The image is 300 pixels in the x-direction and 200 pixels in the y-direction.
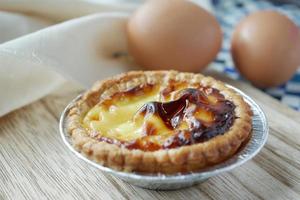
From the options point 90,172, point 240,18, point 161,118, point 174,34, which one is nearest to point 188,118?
point 161,118

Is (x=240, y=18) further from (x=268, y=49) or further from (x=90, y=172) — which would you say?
(x=90, y=172)

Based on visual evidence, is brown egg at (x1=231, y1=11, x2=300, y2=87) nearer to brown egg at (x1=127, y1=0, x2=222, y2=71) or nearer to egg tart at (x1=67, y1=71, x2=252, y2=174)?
brown egg at (x1=127, y1=0, x2=222, y2=71)

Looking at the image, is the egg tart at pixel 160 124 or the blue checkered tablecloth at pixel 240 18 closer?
the egg tart at pixel 160 124

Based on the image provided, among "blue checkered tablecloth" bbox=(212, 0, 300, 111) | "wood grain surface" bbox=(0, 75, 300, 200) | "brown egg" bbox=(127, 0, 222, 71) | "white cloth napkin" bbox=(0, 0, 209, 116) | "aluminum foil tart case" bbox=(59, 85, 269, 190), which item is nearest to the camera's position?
"aluminum foil tart case" bbox=(59, 85, 269, 190)

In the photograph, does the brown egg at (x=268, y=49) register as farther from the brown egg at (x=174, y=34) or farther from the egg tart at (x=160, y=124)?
the egg tart at (x=160, y=124)

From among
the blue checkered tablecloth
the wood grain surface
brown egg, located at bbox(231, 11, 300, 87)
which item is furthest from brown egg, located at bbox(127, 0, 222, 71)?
the wood grain surface

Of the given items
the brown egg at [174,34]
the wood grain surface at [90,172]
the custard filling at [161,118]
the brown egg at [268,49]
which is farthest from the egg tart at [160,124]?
the brown egg at [268,49]
